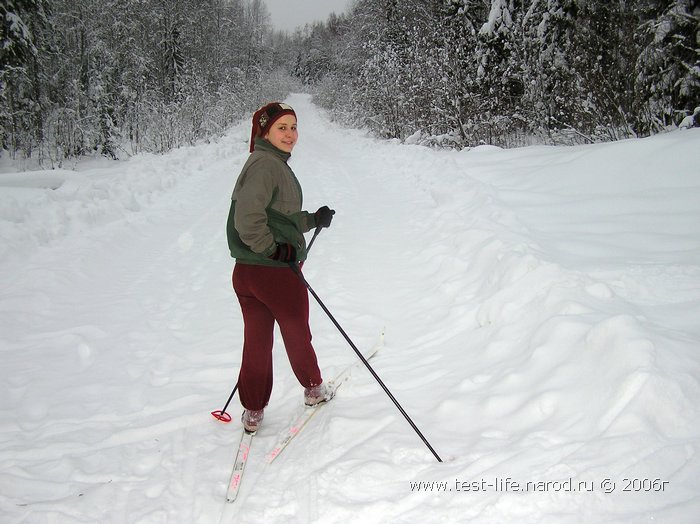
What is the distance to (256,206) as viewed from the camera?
8.04 ft

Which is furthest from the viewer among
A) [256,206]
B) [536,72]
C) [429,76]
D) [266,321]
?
[429,76]

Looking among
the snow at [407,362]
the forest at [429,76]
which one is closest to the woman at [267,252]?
the snow at [407,362]

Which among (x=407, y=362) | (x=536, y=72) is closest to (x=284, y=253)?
(x=407, y=362)

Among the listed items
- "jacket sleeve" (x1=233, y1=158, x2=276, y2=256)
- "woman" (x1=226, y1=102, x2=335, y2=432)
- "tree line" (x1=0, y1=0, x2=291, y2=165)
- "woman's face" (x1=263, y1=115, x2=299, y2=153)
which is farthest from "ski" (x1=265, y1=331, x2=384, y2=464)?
"tree line" (x1=0, y1=0, x2=291, y2=165)

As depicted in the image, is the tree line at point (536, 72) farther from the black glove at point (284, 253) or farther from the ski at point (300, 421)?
the black glove at point (284, 253)

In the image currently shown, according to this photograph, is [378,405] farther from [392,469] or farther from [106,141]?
[106,141]

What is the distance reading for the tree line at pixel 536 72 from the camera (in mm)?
7348

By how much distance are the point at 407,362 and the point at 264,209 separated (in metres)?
1.86

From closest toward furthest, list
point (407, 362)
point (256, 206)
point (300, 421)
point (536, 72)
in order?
point (256, 206), point (300, 421), point (407, 362), point (536, 72)

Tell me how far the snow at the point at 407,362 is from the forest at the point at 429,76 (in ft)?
8.29

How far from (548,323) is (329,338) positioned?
1973 millimetres

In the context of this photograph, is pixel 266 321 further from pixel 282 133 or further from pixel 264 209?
pixel 282 133

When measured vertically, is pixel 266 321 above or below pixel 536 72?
below

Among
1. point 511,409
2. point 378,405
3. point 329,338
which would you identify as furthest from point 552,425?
point 329,338
